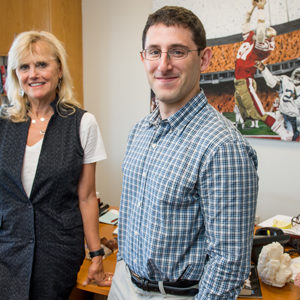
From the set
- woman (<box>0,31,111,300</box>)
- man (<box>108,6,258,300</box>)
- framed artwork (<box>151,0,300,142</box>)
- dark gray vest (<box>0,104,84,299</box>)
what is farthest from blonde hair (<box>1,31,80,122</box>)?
framed artwork (<box>151,0,300,142</box>)

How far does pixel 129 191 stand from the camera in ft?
3.92

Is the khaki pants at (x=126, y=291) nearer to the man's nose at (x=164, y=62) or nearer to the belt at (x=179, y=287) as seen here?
the belt at (x=179, y=287)

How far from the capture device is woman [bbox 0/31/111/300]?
1.39 m

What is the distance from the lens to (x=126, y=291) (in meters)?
1.20

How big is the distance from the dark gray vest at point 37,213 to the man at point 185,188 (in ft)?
1.21

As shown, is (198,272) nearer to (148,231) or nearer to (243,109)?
(148,231)

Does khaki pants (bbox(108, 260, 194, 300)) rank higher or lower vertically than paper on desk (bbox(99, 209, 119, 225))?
lower

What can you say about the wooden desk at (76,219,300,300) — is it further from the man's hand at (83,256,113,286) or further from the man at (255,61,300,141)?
the man at (255,61,300,141)

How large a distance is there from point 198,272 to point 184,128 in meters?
0.45

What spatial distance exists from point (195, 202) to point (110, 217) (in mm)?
1293

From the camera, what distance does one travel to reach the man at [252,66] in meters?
2.71

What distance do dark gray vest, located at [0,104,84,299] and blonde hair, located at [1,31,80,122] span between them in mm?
139

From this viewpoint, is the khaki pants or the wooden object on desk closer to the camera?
the khaki pants

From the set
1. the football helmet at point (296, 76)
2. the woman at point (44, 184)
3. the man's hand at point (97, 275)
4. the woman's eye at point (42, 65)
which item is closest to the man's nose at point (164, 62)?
the woman at point (44, 184)
